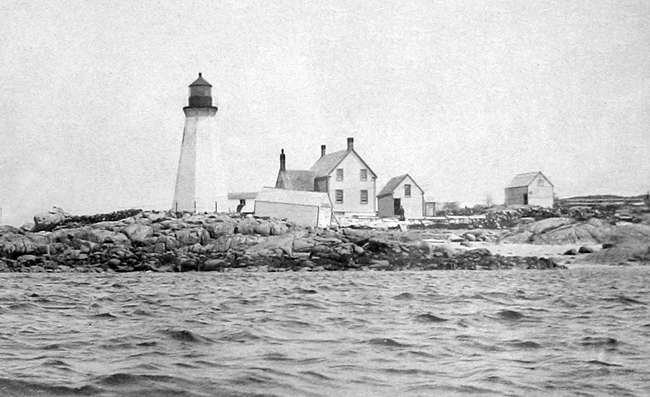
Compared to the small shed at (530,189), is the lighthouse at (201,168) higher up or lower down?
higher up

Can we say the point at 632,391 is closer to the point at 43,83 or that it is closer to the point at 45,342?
the point at 45,342

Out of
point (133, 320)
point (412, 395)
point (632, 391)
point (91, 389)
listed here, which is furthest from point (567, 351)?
point (133, 320)

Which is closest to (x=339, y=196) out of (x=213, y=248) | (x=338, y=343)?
(x=213, y=248)

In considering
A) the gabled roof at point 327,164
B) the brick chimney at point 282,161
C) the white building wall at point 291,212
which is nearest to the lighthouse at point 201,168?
the white building wall at point 291,212

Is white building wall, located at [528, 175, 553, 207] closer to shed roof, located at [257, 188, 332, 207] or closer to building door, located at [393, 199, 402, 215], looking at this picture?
shed roof, located at [257, 188, 332, 207]

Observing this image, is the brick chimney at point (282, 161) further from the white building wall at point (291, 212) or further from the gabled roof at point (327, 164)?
the white building wall at point (291, 212)
